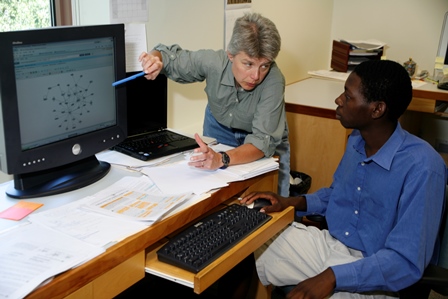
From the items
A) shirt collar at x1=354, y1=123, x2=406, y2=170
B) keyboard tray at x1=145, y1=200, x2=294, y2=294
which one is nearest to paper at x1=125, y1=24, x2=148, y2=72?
keyboard tray at x1=145, y1=200, x2=294, y2=294

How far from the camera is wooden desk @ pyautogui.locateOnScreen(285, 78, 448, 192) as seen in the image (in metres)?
2.76

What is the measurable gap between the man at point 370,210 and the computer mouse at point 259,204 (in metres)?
0.02

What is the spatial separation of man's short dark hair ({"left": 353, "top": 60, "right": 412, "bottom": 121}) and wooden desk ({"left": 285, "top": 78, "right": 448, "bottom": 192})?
119cm

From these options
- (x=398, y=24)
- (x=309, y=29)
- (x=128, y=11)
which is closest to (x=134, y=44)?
(x=128, y=11)

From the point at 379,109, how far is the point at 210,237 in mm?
629

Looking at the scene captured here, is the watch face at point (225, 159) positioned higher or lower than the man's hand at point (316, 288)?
higher

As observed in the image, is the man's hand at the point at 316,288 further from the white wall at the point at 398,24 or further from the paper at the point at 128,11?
the white wall at the point at 398,24

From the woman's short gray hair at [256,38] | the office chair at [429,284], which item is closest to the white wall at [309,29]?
the woman's short gray hair at [256,38]

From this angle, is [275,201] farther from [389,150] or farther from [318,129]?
[318,129]

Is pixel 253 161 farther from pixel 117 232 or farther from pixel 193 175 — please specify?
pixel 117 232

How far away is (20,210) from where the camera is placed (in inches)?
52.3

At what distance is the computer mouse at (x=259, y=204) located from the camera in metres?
1.64

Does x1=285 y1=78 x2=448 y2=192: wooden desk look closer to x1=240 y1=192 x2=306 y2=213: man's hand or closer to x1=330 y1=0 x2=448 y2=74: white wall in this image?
x1=330 y1=0 x2=448 y2=74: white wall

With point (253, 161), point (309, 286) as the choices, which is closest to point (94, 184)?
point (253, 161)
